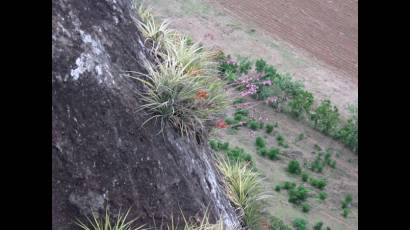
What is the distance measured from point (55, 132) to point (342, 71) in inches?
357

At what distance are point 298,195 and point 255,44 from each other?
4815 millimetres

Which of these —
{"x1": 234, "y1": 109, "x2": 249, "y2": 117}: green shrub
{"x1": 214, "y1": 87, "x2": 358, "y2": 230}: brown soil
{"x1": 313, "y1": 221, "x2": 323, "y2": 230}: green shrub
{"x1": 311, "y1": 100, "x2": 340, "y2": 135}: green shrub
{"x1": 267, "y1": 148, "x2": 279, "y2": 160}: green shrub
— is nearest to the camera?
{"x1": 313, "y1": 221, "x2": 323, "y2": 230}: green shrub

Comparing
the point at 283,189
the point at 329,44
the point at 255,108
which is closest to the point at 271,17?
the point at 329,44

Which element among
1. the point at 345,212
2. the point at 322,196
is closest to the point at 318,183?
the point at 322,196

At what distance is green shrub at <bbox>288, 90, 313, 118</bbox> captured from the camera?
9.80 metres

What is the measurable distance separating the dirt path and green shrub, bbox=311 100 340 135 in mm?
579

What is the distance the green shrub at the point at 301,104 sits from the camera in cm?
980

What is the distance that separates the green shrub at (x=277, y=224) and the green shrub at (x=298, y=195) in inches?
27.7

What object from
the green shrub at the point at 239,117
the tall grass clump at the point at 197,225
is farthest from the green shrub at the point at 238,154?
the tall grass clump at the point at 197,225

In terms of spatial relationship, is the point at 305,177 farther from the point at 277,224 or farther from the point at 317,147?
the point at 277,224

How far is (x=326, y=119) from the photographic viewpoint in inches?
376

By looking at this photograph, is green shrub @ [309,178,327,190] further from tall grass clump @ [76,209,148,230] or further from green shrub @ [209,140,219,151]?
tall grass clump @ [76,209,148,230]

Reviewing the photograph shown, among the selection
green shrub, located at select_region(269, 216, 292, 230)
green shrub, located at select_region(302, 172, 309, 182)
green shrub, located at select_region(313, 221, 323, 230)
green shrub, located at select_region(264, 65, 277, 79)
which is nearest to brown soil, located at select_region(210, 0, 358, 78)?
green shrub, located at select_region(264, 65, 277, 79)

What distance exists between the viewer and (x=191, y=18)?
483 inches
